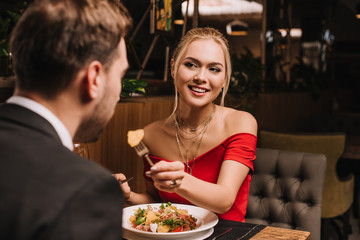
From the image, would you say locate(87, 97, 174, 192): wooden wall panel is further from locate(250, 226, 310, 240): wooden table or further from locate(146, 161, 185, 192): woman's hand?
locate(250, 226, 310, 240): wooden table

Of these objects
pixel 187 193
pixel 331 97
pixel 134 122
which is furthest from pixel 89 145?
pixel 331 97

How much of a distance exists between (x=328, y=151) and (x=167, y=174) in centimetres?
249

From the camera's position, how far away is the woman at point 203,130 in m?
1.95

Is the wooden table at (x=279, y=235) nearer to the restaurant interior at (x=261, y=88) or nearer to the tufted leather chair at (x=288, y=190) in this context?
the restaurant interior at (x=261, y=88)

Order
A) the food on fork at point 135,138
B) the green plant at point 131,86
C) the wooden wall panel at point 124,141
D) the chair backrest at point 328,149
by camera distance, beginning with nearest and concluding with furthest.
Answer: the food on fork at point 135,138 → the wooden wall panel at point 124,141 → the green plant at point 131,86 → the chair backrest at point 328,149

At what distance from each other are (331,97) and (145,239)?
272 inches

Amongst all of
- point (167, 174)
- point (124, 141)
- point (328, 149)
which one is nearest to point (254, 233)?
point (167, 174)

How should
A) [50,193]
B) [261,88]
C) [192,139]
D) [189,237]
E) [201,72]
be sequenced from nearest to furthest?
[50,193] < [189,237] < [201,72] < [192,139] < [261,88]

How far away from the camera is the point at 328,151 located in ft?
11.3

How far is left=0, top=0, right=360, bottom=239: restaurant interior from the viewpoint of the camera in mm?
2496

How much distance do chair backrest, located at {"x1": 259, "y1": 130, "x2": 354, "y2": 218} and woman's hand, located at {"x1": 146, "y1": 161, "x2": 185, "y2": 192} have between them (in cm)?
225

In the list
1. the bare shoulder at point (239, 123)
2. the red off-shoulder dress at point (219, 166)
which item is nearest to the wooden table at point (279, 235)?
the red off-shoulder dress at point (219, 166)

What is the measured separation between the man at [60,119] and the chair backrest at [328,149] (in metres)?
2.65

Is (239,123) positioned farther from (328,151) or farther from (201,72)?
(328,151)
